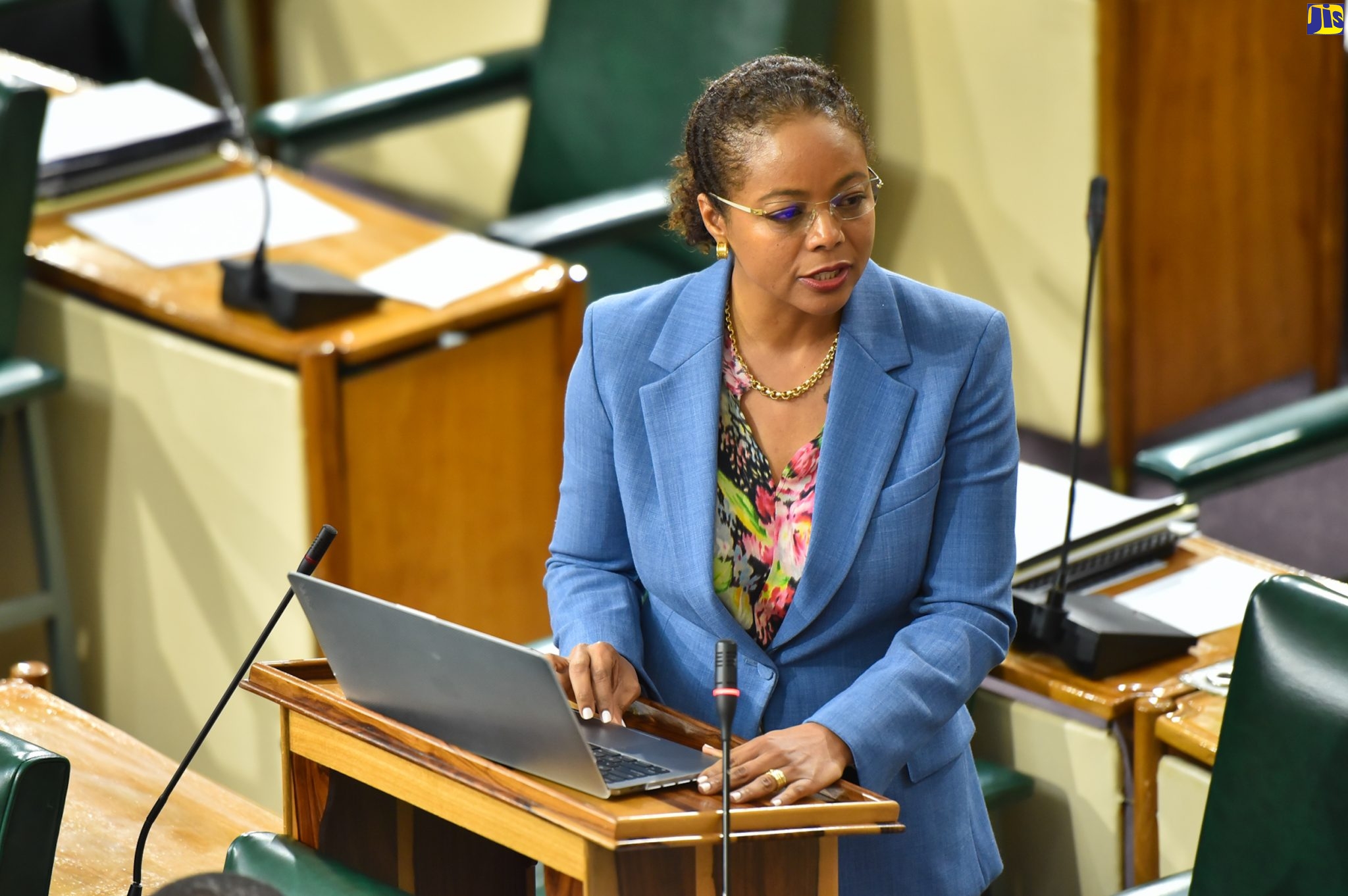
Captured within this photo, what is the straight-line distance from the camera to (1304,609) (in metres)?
1.66

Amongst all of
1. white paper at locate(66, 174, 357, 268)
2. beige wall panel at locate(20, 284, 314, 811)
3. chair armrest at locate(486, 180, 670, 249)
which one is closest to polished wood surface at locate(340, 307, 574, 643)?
beige wall panel at locate(20, 284, 314, 811)

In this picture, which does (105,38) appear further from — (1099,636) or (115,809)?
(1099,636)

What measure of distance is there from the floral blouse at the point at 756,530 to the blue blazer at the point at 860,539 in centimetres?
3

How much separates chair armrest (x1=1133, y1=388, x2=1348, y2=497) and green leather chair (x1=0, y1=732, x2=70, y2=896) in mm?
1448

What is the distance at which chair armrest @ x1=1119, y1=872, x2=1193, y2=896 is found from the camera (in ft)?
6.00

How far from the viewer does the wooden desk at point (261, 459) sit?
2922 millimetres

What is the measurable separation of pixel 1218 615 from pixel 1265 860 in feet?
2.43

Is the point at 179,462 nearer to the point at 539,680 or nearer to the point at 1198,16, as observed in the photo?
the point at 539,680

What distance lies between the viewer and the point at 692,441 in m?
1.78

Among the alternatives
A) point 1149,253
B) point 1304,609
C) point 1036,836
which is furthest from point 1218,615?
point 1149,253

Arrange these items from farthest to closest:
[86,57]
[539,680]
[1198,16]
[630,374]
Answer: [86,57], [1198,16], [630,374], [539,680]

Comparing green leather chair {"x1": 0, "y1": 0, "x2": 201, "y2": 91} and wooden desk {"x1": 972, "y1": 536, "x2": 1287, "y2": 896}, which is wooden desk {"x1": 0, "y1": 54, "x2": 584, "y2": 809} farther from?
green leather chair {"x1": 0, "y1": 0, "x2": 201, "y2": 91}

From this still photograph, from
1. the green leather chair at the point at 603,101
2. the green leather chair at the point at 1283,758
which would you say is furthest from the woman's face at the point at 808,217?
the green leather chair at the point at 603,101

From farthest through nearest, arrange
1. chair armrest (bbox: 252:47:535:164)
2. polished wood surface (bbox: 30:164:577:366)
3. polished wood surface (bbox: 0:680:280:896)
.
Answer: chair armrest (bbox: 252:47:535:164) → polished wood surface (bbox: 30:164:577:366) → polished wood surface (bbox: 0:680:280:896)
